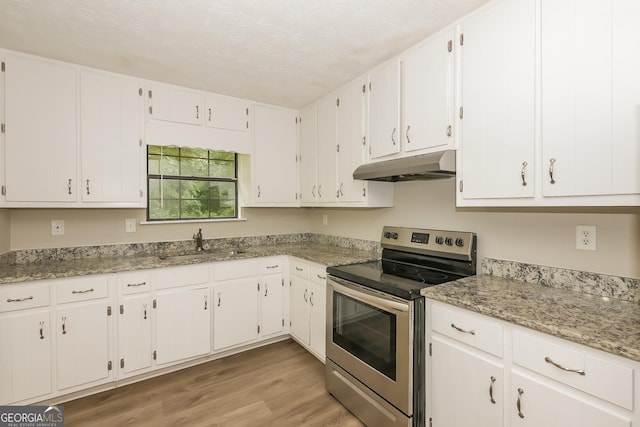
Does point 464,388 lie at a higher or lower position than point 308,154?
lower

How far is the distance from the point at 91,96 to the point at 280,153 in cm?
166

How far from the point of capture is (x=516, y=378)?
1.31 metres

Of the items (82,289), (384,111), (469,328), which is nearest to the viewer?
(469,328)

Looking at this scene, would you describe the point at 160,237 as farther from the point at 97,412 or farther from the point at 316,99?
the point at 316,99

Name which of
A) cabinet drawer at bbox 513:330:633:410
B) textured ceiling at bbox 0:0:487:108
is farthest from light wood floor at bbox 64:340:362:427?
textured ceiling at bbox 0:0:487:108

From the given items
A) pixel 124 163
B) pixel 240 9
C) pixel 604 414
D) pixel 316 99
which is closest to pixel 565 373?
pixel 604 414

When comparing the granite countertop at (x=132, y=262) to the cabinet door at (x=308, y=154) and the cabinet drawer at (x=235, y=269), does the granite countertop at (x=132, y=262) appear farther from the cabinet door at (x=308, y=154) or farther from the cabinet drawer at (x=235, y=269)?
the cabinet door at (x=308, y=154)

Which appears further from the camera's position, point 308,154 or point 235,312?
point 308,154

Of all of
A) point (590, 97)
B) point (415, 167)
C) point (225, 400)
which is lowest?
point (225, 400)

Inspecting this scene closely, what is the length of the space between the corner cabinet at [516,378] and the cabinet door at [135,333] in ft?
6.76

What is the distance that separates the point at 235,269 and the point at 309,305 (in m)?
0.74

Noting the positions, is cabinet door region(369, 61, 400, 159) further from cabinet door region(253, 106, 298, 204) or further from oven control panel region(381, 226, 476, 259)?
cabinet door region(253, 106, 298, 204)

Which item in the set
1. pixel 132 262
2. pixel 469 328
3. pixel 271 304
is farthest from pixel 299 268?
pixel 469 328

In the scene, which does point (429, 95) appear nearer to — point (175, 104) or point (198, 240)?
point (175, 104)
